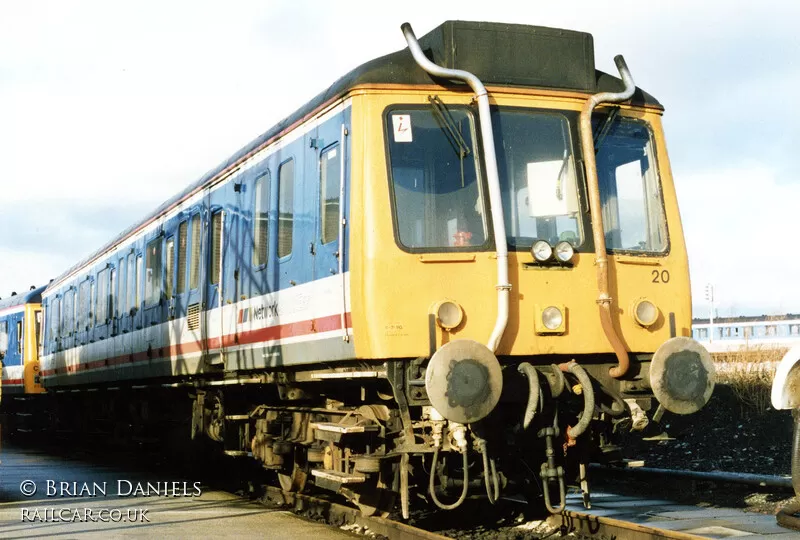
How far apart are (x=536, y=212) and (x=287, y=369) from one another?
271 cm

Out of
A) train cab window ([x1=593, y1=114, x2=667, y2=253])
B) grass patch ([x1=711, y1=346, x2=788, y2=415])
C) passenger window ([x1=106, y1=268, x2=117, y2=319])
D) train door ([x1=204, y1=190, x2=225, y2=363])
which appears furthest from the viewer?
passenger window ([x1=106, y1=268, x2=117, y2=319])

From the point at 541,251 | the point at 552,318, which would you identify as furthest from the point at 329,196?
the point at 552,318

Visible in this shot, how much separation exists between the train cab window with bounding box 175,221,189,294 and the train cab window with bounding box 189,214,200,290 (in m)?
0.34

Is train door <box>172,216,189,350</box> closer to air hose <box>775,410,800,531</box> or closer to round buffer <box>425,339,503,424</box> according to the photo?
round buffer <box>425,339,503,424</box>

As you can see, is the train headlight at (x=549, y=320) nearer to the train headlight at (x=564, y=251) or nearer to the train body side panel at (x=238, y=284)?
the train headlight at (x=564, y=251)

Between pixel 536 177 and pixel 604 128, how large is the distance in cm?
71

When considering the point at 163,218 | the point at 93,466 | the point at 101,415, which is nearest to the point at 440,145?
the point at 163,218

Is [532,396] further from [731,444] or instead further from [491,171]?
[731,444]

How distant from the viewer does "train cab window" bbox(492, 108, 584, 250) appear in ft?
26.1

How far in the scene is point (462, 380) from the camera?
7.12 meters

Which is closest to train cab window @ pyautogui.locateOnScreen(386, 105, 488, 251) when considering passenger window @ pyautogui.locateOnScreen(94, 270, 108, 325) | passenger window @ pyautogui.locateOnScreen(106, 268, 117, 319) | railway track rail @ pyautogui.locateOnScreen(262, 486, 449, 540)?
railway track rail @ pyautogui.locateOnScreen(262, 486, 449, 540)

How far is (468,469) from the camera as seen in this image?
7.95 metres

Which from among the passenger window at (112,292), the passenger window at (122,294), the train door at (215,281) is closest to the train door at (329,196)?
the train door at (215,281)

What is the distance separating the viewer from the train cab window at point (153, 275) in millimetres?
13990
